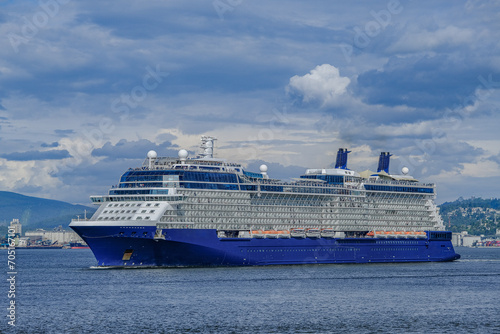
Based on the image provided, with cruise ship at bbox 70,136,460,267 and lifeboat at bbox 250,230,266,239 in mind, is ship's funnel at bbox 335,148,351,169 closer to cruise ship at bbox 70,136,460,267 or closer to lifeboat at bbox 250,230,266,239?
cruise ship at bbox 70,136,460,267

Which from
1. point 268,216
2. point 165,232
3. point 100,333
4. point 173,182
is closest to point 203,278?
point 165,232

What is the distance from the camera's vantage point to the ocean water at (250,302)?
183ft

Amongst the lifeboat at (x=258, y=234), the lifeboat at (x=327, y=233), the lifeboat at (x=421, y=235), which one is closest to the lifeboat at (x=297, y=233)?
the lifeboat at (x=327, y=233)

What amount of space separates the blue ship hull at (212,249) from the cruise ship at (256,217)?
132 mm

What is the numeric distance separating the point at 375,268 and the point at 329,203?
12.8m

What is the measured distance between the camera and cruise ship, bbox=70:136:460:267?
303ft

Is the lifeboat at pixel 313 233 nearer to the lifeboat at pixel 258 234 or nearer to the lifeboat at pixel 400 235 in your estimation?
the lifeboat at pixel 258 234

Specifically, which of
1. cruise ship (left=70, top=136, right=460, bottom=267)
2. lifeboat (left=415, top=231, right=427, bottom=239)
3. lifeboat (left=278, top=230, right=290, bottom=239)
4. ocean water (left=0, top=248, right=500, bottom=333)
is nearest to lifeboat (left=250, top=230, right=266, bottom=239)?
cruise ship (left=70, top=136, right=460, bottom=267)

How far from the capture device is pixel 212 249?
95750 millimetres

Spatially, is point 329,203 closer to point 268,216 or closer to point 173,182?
point 268,216

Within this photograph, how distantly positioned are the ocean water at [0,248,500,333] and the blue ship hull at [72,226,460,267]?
1.68m

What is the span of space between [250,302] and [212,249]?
29043 mm

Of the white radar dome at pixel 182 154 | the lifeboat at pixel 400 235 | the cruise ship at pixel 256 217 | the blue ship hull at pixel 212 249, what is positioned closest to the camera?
the blue ship hull at pixel 212 249

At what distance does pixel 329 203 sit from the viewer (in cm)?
11631
